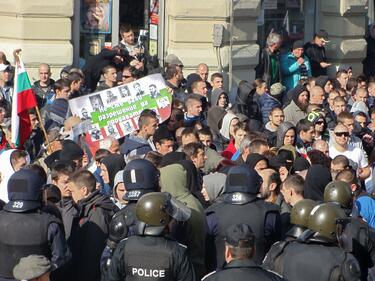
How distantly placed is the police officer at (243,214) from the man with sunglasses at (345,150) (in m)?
4.64

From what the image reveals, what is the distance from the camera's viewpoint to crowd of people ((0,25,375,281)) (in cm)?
929

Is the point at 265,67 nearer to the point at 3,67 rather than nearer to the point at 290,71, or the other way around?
the point at 290,71

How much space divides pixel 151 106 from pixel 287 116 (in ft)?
6.69

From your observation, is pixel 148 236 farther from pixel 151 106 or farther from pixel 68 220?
pixel 151 106

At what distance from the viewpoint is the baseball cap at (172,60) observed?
19138 mm

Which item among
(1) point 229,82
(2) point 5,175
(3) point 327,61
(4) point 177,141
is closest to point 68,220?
(2) point 5,175

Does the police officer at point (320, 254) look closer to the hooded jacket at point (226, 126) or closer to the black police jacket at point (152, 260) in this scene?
the black police jacket at point (152, 260)

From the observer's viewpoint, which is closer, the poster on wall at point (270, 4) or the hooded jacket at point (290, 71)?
the hooded jacket at point (290, 71)

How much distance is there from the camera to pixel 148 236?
935cm

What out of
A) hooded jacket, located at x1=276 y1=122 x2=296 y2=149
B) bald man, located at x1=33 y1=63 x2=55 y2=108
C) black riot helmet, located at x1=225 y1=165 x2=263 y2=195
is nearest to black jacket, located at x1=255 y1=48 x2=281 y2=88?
bald man, located at x1=33 y1=63 x2=55 y2=108

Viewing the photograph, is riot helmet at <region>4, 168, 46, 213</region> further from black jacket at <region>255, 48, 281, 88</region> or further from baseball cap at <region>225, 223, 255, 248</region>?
black jacket at <region>255, 48, 281, 88</region>

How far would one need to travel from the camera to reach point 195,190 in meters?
11.9

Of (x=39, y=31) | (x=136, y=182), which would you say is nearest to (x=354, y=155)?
(x=136, y=182)

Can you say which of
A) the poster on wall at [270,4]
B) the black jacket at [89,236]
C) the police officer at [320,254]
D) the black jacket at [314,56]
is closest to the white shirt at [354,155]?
the black jacket at [89,236]
